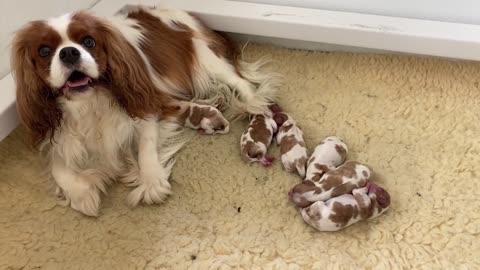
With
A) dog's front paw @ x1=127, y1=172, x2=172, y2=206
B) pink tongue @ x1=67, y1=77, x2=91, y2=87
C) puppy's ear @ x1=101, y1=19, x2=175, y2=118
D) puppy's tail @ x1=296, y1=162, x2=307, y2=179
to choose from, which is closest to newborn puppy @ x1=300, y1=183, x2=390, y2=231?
puppy's tail @ x1=296, y1=162, x2=307, y2=179

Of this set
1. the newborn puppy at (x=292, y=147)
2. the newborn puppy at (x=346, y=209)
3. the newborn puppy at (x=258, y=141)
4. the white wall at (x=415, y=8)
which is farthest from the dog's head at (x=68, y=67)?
the white wall at (x=415, y=8)

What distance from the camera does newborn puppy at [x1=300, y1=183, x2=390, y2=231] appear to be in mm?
1447

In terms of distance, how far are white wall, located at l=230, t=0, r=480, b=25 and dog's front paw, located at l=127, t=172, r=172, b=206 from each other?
0.96 metres

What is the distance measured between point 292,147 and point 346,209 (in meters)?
0.29

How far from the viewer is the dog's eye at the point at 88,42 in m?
1.46

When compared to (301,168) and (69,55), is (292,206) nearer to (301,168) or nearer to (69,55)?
(301,168)

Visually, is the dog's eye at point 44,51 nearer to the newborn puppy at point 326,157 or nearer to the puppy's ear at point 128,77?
the puppy's ear at point 128,77

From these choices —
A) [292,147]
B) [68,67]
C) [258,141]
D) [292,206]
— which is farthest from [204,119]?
[68,67]

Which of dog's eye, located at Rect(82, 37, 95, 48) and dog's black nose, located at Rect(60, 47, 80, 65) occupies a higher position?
dog's black nose, located at Rect(60, 47, 80, 65)

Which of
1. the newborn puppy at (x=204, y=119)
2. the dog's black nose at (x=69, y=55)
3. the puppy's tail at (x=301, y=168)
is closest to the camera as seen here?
the dog's black nose at (x=69, y=55)

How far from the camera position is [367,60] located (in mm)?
2088

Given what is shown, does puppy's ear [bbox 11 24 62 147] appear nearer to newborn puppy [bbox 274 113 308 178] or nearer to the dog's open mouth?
the dog's open mouth

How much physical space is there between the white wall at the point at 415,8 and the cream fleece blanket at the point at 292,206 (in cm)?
23

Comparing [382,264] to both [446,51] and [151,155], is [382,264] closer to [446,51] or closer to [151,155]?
[151,155]
